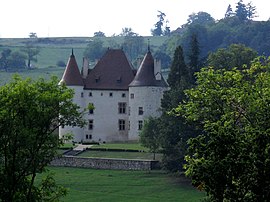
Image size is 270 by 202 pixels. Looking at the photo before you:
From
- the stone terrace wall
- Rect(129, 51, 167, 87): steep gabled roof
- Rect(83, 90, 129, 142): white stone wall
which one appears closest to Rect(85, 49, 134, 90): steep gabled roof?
Rect(83, 90, 129, 142): white stone wall

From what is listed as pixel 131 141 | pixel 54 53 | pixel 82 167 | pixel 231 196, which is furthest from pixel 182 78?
pixel 54 53

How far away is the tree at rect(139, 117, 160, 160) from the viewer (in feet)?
225

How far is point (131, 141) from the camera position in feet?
276

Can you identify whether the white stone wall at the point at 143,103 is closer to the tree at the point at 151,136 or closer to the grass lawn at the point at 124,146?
the grass lawn at the point at 124,146

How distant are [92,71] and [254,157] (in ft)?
202

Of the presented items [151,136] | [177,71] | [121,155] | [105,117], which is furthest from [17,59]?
[151,136]

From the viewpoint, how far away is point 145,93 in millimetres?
82250

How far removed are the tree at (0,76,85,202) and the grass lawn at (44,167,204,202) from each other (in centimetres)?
2100

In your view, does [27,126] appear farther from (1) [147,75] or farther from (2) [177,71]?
(1) [147,75]

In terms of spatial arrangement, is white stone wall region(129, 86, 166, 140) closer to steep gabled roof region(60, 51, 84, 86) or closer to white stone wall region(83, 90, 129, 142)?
white stone wall region(83, 90, 129, 142)

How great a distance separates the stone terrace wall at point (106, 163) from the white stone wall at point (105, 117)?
14.3m

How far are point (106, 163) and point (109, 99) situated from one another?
58.3ft

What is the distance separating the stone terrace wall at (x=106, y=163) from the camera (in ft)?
223

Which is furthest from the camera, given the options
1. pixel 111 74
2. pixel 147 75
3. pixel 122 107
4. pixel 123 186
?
pixel 122 107
